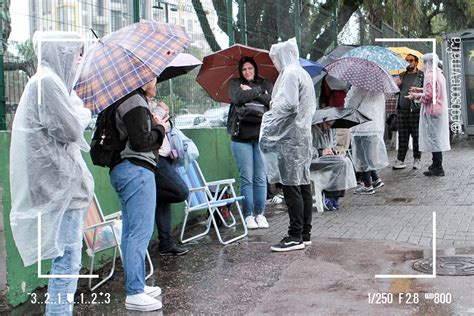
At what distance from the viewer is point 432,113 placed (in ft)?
35.2

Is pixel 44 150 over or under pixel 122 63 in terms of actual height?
under

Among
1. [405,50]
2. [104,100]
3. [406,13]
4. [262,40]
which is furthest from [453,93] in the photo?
[104,100]

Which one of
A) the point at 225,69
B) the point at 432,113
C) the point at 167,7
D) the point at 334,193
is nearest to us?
the point at 225,69

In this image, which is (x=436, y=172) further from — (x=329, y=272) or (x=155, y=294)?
(x=155, y=294)

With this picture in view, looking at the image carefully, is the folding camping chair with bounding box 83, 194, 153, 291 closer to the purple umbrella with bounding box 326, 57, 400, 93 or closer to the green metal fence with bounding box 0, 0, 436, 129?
the green metal fence with bounding box 0, 0, 436, 129

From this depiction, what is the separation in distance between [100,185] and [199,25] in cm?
354

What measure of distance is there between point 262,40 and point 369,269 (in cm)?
608

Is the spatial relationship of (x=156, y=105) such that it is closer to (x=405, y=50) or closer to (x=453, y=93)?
(x=405, y=50)

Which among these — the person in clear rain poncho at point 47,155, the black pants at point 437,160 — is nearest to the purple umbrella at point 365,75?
the black pants at point 437,160

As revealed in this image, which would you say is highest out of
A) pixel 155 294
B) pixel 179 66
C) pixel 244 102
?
pixel 179 66

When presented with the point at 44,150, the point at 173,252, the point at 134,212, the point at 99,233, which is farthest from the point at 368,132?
the point at 44,150

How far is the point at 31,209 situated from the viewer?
3920mm

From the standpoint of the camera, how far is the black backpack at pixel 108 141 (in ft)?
15.0

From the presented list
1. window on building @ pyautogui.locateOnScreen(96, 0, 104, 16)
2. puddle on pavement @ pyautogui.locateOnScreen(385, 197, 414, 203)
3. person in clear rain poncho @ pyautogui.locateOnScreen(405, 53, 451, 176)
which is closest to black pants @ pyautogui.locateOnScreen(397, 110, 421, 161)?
person in clear rain poncho @ pyautogui.locateOnScreen(405, 53, 451, 176)
